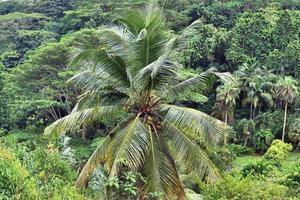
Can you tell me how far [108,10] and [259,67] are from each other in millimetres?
14529

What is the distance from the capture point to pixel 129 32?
33.1 feet

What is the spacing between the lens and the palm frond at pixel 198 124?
8844mm

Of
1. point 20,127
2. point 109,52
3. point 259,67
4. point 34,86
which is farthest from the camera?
point 259,67

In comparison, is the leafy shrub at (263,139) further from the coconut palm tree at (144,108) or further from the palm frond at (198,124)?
the palm frond at (198,124)

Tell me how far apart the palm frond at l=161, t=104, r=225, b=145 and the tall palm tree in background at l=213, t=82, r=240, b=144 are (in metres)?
22.8

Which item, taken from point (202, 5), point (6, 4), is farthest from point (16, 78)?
point (6, 4)

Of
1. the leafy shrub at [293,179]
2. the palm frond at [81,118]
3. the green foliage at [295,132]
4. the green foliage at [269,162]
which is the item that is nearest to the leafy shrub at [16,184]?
the palm frond at [81,118]

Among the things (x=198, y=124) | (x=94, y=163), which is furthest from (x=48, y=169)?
(x=198, y=124)

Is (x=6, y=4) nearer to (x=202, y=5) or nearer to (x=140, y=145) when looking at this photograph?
(x=202, y=5)

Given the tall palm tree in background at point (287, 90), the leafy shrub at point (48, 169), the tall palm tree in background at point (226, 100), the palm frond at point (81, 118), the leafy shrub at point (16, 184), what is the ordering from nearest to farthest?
the leafy shrub at point (16, 184), the leafy shrub at point (48, 169), the palm frond at point (81, 118), the tall palm tree in background at point (226, 100), the tall palm tree in background at point (287, 90)

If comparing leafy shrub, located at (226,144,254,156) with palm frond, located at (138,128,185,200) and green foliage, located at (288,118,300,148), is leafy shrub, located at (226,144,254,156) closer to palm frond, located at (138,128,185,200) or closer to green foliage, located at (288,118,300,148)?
green foliage, located at (288,118,300,148)

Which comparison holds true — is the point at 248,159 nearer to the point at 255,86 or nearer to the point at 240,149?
the point at 240,149

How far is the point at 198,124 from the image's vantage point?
889cm

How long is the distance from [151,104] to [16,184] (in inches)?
143
